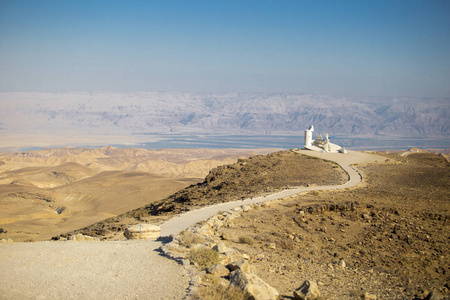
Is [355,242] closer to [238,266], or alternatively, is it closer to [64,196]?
[238,266]

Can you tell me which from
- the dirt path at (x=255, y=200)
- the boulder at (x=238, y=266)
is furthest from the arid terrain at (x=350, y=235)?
the boulder at (x=238, y=266)

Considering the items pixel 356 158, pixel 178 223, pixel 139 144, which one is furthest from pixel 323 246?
pixel 139 144

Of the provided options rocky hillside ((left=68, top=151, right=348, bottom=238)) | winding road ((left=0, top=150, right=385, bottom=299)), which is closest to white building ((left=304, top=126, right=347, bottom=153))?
rocky hillside ((left=68, top=151, right=348, bottom=238))

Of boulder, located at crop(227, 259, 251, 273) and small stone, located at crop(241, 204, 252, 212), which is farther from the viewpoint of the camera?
small stone, located at crop(241, 204, 252, 212)

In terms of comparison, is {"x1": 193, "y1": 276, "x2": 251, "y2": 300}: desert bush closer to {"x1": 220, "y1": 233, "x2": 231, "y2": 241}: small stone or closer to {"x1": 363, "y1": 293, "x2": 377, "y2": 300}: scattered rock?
{"x1": 363, "y1": 293, "x2": 377, "y2": 300}: scattered rock

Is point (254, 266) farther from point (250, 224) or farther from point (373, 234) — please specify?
point (373, 234)
